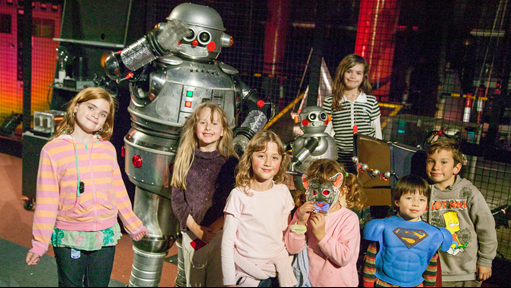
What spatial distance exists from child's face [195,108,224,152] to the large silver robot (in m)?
0.49

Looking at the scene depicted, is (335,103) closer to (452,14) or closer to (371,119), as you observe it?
(371,119)

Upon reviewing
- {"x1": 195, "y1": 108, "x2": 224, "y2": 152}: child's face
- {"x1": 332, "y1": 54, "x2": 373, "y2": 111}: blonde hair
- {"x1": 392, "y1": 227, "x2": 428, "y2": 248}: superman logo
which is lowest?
{"x1": 392, "y1": 227, "x2": 428, "y2": 248}: superman logo

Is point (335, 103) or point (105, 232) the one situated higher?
point (335, 103)

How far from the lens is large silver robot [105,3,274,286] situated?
3.01 meters

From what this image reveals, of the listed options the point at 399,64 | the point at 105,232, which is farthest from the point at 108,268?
the point at 399,64

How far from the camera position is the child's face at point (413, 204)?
2.21m

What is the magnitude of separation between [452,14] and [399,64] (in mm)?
1227

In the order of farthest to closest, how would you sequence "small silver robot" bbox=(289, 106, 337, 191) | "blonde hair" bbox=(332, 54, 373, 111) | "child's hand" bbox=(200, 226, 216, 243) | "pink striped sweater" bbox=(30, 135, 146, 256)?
1. "blonde hair" bbox=(332, 54, 373, 111)
2. "small silver robot" bbox=(289, 106, 337, 191)
3. "child's hand" bbox=(200, 226, 216, 243)
4. "pink striped sweater" bbox=(30, 135, 146, 256)

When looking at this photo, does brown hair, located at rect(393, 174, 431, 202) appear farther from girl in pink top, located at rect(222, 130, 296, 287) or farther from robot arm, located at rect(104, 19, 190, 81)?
robot arm, located at rect(104, 19, 190, 81)

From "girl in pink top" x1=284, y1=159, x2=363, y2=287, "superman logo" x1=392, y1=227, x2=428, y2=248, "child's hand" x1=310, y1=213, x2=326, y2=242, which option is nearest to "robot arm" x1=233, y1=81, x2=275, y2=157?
"girl in pink top" x1=284, y1=159, x2=363, y2=287

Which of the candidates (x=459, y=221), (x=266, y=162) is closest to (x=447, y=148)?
(x=459, y=221)

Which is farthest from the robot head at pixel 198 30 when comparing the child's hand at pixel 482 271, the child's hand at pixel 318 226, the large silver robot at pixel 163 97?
the child's hand at pixel 482 271

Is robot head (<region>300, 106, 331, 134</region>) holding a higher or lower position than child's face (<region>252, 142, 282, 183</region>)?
higher

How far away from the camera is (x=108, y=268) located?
230 cm
